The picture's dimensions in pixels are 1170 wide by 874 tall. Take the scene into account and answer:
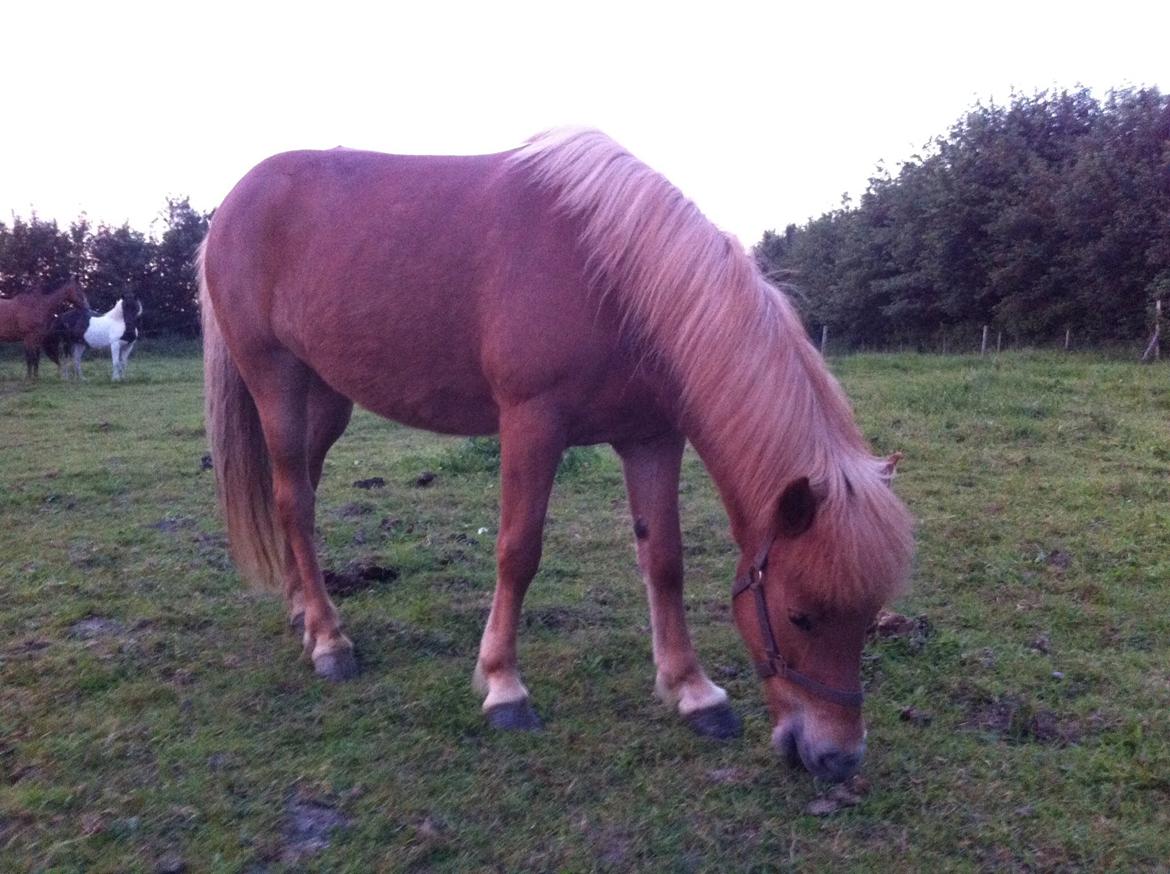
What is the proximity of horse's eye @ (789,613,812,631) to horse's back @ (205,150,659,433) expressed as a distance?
3.29 feet

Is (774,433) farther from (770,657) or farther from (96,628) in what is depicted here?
(96,628)

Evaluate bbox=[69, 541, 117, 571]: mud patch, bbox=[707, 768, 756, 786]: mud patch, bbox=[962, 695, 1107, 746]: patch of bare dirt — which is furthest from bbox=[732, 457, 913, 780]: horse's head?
bbox=[69, 541, 117, 571]: mud patch

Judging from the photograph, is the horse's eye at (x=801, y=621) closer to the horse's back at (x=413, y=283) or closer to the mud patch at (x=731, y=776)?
the mud patch at (x=731, y=776)

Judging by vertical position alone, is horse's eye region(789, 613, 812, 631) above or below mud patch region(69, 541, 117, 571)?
above

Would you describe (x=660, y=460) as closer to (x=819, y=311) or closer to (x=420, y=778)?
(x=420, y=778)

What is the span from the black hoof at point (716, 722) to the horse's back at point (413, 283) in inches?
45.1

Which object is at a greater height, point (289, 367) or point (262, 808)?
point (289, 367)

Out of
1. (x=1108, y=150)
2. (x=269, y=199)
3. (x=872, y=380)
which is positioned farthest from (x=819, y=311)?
(x=269, y=199)

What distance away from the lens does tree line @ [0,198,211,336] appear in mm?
24988

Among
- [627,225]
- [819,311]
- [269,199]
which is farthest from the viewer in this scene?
[819,311]

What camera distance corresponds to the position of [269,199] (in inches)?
151

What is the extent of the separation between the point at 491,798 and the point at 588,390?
130 centimetres

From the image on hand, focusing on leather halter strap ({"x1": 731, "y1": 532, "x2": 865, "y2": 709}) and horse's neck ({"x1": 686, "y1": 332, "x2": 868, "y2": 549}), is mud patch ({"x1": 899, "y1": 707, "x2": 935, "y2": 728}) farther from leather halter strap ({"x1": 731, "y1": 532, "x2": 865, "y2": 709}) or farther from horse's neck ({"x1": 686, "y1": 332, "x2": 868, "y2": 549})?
horse's neck ({"x1": 686, "y1": 332, "x2": 868, "y2": 549})

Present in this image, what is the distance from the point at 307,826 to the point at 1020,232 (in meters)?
24.7
